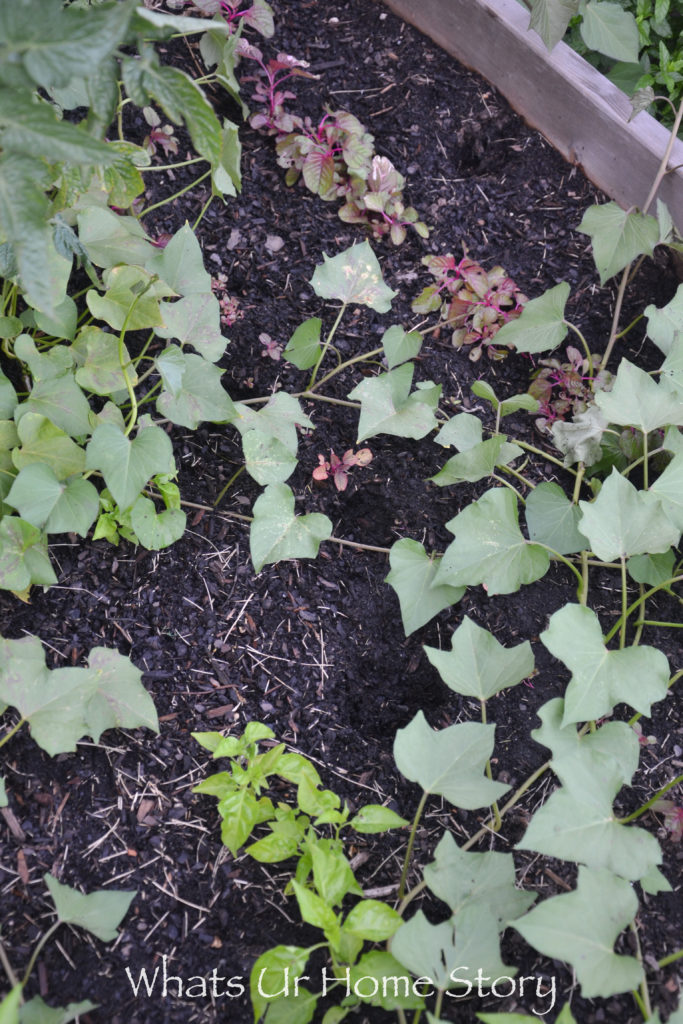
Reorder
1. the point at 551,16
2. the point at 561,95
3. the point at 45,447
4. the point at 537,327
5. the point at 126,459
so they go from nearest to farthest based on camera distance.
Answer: the point at 126,459 < the point at 45,447 < the point at 537,327 < the point at 551,16 < the point at 561,95

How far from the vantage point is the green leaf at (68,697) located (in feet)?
4.21

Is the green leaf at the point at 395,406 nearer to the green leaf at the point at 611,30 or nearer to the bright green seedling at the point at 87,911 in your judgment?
the bright green seedling at the point at 87,911

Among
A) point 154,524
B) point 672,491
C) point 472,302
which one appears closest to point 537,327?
point 472,302

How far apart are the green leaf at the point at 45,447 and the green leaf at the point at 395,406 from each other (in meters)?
0.56

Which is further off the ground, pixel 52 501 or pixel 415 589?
pixel 415 589

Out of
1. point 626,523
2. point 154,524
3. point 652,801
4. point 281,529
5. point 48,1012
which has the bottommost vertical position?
point 48,1012

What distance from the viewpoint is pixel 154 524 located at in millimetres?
1520

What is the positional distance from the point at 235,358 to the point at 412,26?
1275 mm

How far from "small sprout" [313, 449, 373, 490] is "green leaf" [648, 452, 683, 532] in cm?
61

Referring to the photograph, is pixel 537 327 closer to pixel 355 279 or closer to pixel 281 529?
pixel 355 279

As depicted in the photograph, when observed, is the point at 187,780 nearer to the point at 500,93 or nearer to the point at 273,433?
the point at 273,433

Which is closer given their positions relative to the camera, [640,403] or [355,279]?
[640,403]

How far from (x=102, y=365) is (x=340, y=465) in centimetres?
55

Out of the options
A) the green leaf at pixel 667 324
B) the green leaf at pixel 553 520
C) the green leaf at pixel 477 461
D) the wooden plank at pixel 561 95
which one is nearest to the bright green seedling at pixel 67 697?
the green leaf at pixel 477 461
